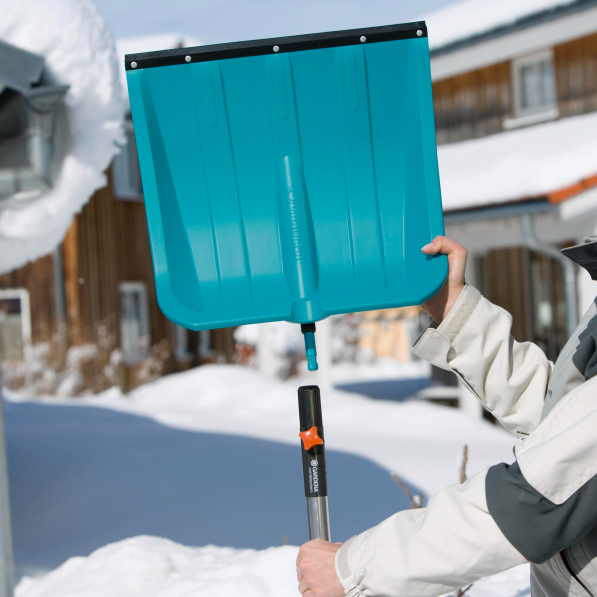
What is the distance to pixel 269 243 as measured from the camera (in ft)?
4.92

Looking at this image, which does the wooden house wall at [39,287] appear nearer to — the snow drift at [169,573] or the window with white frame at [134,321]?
the window with white frame at [134,321]

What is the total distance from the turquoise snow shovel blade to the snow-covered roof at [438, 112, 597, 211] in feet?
14.5

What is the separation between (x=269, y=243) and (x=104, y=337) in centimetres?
932

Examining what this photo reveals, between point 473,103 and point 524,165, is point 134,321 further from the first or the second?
point 524,165

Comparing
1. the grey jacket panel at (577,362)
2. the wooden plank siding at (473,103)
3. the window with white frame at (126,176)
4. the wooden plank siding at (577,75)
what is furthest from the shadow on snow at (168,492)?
the window with white frame at (126,176)

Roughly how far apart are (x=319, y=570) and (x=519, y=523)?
0.36 m

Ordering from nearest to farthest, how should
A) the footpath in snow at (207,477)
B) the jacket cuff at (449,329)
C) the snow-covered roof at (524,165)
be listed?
the jacket cuff at (449,329) < the footpath in snow at (207,477) < the snow-covered roof at (524,165)

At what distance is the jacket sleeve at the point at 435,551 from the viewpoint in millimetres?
1029

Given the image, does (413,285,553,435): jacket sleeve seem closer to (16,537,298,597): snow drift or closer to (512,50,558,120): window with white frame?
(16,537,298,597): snow drift

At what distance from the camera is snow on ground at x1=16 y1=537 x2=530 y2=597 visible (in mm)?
2164

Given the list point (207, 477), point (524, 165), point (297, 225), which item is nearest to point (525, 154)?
point (524, 165)

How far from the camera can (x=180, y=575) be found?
2381mm

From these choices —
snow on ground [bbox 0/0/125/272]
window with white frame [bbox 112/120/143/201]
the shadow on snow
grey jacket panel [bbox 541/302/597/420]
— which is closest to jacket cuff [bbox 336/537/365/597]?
grey jacket panel [bbox 541/302/597/420]

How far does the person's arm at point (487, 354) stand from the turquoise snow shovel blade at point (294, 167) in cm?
9
